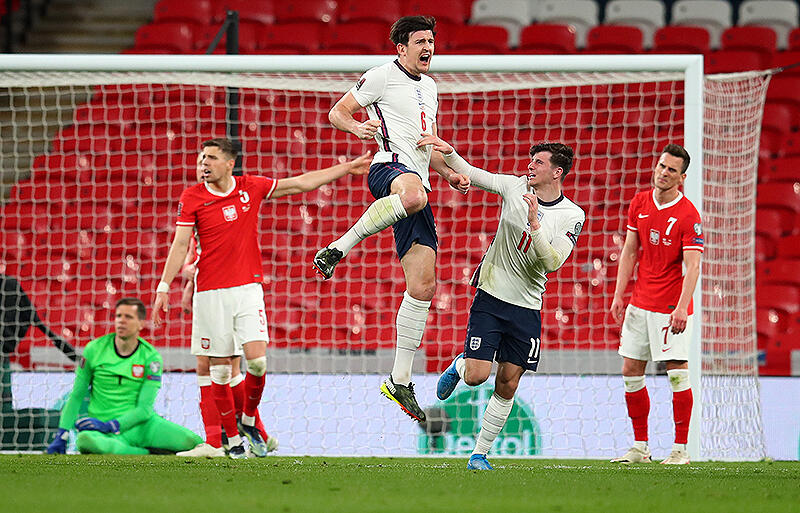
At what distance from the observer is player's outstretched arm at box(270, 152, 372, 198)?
6.12m

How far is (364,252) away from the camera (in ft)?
30.1

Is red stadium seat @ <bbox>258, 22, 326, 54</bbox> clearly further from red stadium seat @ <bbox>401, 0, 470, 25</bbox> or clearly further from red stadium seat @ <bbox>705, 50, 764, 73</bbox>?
red stadium seat @ <bbox>705, 50, 764, 73</bbox>

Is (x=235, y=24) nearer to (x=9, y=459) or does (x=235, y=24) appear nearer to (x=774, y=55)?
(x=9, y=459)

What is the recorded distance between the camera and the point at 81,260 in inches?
390

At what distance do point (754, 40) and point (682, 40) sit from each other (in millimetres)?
907

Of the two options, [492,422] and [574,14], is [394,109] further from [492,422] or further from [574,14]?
[574,14]

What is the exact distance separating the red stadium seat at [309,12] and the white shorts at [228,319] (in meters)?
6.76

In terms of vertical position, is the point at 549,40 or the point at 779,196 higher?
the point at 549,40

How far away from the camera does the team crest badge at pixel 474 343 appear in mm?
5590

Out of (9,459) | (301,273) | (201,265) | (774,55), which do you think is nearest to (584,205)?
(301,273)

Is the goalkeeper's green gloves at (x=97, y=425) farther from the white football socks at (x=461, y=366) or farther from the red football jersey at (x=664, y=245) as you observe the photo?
the red football jersey at (x=664, y=245)

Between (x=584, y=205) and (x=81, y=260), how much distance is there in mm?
4949

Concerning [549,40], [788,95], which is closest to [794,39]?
[788,95]

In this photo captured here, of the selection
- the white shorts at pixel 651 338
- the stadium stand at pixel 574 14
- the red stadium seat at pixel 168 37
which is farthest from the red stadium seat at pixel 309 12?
the white shorts at pixel 651 338
